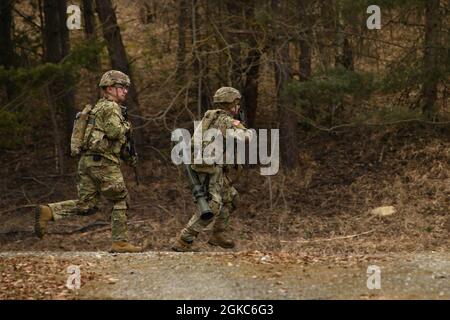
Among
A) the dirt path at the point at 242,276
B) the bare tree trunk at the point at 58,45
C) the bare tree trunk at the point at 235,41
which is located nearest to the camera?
the dirt path at the point at 242,276

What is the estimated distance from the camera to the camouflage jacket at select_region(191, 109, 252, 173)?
8.53 meters

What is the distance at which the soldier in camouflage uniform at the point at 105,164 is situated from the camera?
8453 mm

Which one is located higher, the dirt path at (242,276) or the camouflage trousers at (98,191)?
the camouflage trousers at (98,191)

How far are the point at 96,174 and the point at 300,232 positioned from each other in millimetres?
5371

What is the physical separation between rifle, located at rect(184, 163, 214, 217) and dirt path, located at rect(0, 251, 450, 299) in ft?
1.75

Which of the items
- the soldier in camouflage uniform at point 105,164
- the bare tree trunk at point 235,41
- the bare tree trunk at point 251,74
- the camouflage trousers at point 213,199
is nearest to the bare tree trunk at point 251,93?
the bare tree trunk at point 251,74

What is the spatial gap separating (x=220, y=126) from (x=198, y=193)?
0.85m

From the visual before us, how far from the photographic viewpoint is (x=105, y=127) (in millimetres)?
8445

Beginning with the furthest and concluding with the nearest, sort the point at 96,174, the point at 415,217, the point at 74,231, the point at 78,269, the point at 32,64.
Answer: the point at 32,64
the point at 74,231
the point at 415,217
the point at 96,174
the point at 78,269

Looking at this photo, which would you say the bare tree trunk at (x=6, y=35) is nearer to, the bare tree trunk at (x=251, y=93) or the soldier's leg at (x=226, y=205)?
the bare tree trunk at (x=251, y=93)

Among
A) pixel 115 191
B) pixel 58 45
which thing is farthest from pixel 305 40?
pixel 115 191

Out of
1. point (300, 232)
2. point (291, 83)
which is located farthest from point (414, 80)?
point (300, 232)

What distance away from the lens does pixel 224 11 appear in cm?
1498

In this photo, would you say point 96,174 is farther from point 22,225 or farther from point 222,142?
point 22,225
